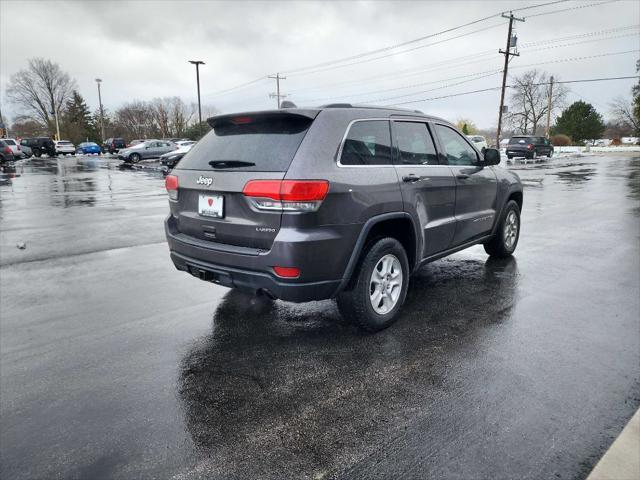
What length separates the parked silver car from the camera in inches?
1281

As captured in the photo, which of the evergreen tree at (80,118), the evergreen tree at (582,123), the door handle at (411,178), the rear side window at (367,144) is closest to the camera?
the rear side window at (367,144)

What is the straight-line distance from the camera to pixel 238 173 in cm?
348

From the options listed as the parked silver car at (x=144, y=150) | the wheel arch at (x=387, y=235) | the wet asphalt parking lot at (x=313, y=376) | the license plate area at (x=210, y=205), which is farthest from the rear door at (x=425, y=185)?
the parked silver car at (x=144, y=150)

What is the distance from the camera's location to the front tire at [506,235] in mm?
6102

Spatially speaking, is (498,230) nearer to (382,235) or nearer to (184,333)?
(382,235)

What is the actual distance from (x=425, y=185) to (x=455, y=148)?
3.45ft

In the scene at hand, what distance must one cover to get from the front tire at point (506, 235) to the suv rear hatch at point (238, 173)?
3609 mm

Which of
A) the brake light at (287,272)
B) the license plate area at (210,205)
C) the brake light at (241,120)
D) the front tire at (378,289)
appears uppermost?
the brake light at (241,120)

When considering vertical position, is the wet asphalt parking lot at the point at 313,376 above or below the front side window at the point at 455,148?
below

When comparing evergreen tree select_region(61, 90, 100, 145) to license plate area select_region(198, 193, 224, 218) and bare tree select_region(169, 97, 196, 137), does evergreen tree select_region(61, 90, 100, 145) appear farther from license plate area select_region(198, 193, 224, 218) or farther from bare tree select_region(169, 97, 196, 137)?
license plate area select_region(198, 193, 224, 218)

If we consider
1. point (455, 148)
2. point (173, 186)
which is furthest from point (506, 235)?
point (173, 186)

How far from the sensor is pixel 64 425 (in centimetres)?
272

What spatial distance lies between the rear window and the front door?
1928 mm

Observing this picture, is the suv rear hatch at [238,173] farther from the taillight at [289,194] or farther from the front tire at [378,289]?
the front tire at [378,289]
